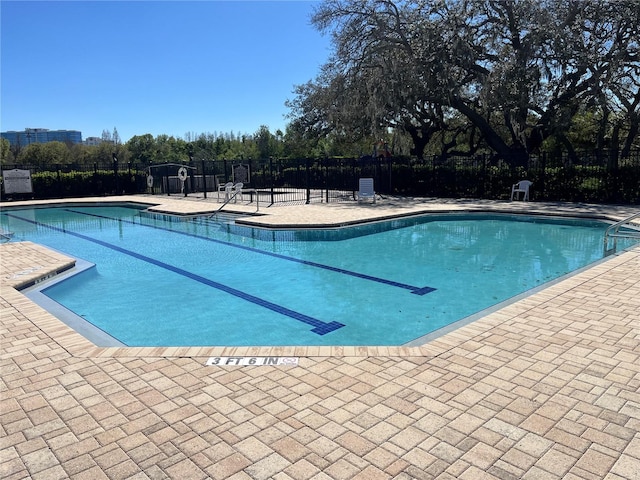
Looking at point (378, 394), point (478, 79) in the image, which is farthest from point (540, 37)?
point (378, 394)

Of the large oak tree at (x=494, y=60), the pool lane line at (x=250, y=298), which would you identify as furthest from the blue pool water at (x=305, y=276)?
the large oak tree at (x=494, y=60)

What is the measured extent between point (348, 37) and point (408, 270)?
45.9 ft

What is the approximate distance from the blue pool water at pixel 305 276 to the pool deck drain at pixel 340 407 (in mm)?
1124

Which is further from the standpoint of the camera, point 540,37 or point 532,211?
point 540,37

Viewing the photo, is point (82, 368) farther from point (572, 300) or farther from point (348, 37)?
point (348, 37)

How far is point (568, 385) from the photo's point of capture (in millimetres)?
3148

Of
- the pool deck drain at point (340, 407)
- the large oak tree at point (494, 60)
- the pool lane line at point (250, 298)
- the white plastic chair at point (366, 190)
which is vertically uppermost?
the large oak tree at point (494, 60)

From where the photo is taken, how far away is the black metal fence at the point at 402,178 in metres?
15.4

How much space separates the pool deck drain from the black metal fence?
12.8 metres

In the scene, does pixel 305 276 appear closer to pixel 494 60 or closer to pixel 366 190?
pixel 366 190

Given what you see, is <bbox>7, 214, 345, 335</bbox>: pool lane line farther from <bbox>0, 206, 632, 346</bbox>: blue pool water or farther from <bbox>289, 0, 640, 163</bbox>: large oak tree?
<bbox>289, 0, 640, 163</bbox>: large oak tree

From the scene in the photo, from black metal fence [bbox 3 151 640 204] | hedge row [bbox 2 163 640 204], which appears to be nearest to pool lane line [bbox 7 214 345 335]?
black metal fence [bbox 3 151 640 204]

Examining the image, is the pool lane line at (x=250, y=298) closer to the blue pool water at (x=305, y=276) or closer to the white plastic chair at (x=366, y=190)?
the blue pool water at (x=305, y=276)

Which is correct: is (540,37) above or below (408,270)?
above
